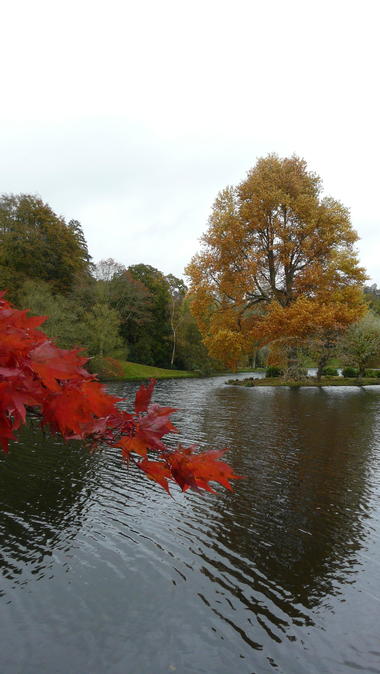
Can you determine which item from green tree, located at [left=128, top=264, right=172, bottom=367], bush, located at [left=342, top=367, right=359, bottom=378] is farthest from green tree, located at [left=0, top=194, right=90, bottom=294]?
bush, located at [left=342, top=367, right=359, bottom=378]

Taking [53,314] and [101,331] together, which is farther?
[101,331]

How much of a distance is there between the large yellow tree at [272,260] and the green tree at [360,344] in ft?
13.7

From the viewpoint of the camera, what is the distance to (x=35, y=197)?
37.6 meters

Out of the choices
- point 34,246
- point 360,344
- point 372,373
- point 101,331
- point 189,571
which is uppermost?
point 34,246

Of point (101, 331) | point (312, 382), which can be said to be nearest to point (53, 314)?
point (101, 331)

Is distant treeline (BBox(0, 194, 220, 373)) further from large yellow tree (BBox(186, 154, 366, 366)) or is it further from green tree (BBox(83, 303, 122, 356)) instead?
large yellow tree (BBox(186, 154, 366, 366))

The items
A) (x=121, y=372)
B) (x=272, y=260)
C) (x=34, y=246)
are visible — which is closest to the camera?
(x=272, y=260)

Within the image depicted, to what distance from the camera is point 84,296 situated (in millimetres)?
37250

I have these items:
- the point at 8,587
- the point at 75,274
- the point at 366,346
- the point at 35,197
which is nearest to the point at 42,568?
the point at 8,587

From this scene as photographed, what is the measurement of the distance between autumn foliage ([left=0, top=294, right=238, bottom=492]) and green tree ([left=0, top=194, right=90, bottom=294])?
34.6 metres

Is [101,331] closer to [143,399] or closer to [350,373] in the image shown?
[350,373]

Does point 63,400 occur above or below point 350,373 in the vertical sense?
above

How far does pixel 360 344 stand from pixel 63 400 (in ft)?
98.1

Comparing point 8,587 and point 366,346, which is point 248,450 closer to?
point 8,587
